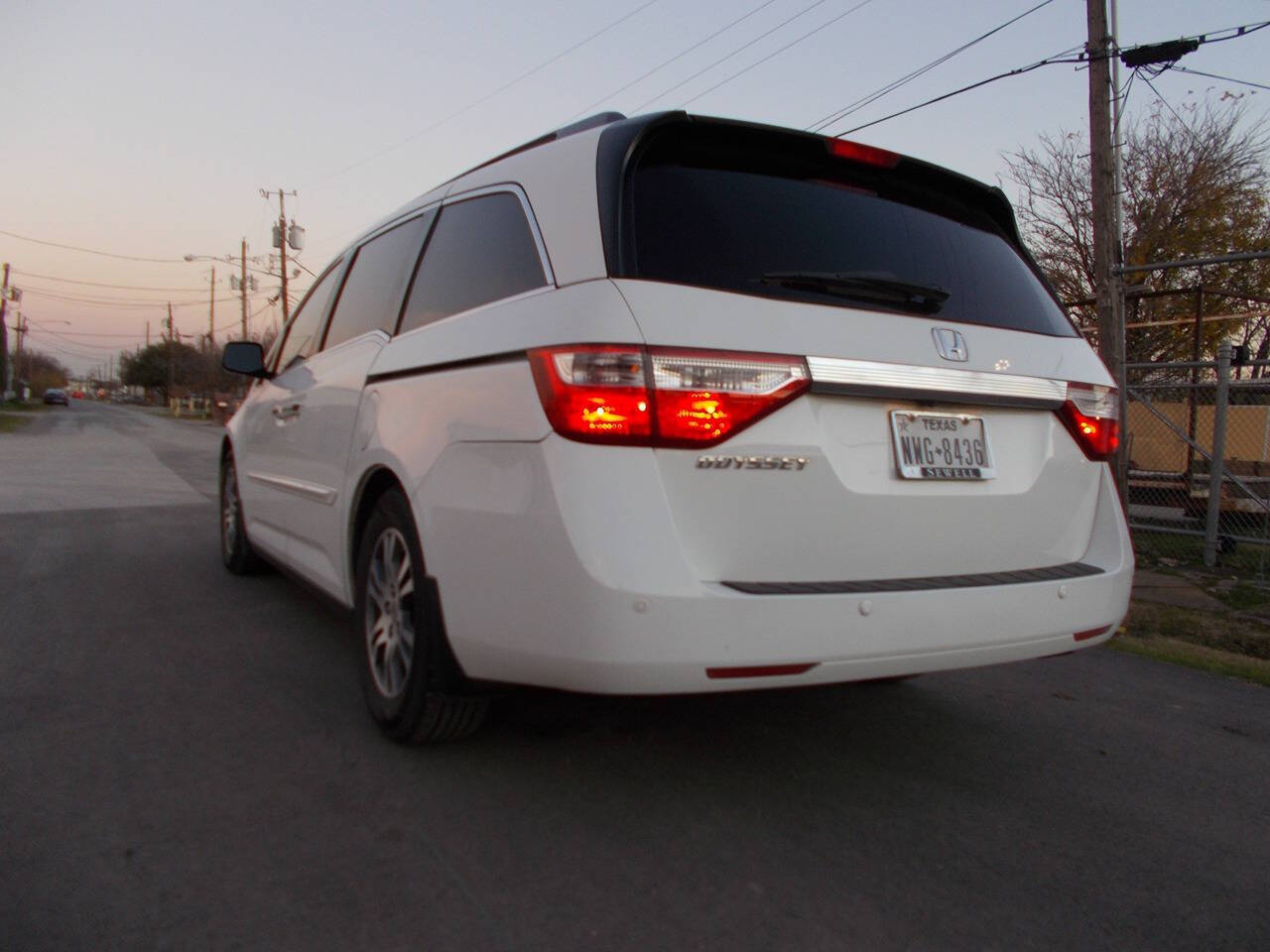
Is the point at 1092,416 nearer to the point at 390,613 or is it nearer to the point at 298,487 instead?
the point at 390,613

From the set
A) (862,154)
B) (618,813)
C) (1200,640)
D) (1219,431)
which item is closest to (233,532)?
(618,813)

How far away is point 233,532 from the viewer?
20.1 feet

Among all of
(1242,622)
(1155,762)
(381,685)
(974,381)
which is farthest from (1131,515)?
(381,685)

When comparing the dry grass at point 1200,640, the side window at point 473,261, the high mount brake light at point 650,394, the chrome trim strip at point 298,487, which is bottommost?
the dry grass at point 1200,640

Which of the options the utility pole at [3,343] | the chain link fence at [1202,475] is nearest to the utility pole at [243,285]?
the utility pole at [3,343]

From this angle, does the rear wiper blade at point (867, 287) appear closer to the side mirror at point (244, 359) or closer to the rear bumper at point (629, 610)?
the rear bumper at point (629, 610)

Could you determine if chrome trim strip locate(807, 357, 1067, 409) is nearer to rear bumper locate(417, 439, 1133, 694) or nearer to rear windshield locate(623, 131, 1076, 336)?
rear windshield locate(623, 131, 1076, 336)

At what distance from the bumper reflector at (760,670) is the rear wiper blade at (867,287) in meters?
0.98

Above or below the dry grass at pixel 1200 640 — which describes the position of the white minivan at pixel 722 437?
above

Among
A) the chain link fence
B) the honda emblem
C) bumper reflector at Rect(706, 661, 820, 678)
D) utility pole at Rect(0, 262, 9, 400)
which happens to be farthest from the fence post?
utility pole at Rect(0, 262, 9, 400)

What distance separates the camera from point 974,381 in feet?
9.13

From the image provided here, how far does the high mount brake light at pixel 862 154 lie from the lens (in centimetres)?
292

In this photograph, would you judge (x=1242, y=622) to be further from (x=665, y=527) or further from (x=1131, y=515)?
(x=665, y=527)

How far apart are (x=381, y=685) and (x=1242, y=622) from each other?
5.39 metres
